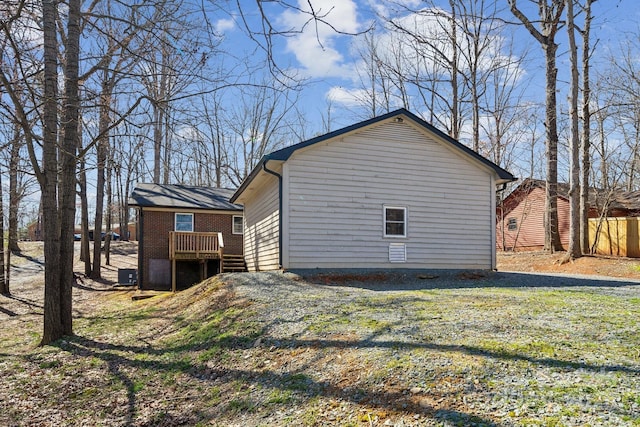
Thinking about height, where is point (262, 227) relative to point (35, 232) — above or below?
above

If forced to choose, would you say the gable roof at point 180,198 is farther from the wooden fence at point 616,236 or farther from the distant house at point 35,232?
the distant house at point 35,232

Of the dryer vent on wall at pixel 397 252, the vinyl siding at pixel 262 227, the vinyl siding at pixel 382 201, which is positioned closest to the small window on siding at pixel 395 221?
the vinyl siding at pixel 382 201

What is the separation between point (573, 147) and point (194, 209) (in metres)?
15.3

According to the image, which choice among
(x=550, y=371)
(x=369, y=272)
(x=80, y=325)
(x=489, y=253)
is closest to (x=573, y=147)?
(x=489, y=253)

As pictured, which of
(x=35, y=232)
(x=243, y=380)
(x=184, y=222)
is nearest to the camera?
(x=243, y=380)

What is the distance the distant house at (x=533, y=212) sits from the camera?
23.9 m

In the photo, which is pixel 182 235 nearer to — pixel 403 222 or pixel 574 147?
pixel 403 222

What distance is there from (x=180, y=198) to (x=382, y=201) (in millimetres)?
11315

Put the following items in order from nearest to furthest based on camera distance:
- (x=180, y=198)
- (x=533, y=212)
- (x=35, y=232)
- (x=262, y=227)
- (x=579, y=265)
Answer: (x=262, y=227) → (x=579, y=265) → (x=180, y=198) → (x=533, y=212) → (x=35, y=232)

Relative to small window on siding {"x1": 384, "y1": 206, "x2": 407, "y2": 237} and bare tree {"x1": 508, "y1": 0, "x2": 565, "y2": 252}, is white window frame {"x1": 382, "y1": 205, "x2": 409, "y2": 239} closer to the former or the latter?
small window on siding {"x1": 384, "y1": 206, "x2": 407, "y2": 237}

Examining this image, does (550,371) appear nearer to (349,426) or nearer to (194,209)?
(349,426)

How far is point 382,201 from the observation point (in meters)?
11.4

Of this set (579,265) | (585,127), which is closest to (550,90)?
(585,127)

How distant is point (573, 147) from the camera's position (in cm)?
1477
